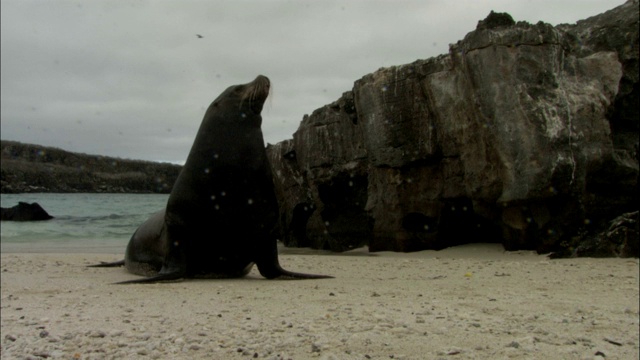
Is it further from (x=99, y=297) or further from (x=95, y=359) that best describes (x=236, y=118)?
(x=95, y=359)

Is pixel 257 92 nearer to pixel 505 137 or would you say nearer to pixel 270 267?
pixel 270 267

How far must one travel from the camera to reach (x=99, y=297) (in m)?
4.71

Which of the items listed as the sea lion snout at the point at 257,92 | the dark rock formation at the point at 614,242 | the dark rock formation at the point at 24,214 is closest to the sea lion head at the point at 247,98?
the sea lion snout at the point at 257,92

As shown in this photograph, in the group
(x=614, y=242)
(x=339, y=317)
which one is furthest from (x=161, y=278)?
A: (x=614, y=242)

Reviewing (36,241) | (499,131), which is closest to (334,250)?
(499,131)

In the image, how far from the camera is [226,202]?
19.4 ft

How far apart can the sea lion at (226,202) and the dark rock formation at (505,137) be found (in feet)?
10.0

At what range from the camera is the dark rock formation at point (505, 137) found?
7.45 m

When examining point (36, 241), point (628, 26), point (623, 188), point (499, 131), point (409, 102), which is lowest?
point (36, 241)

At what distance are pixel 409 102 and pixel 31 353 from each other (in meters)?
6.87

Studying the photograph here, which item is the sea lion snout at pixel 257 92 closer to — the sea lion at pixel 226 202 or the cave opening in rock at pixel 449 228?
the sea lion at pixel 226 202

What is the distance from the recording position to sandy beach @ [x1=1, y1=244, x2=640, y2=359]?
309 cm

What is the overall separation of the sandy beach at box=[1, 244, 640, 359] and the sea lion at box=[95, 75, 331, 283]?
33cm

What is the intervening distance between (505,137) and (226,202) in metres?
3.53
